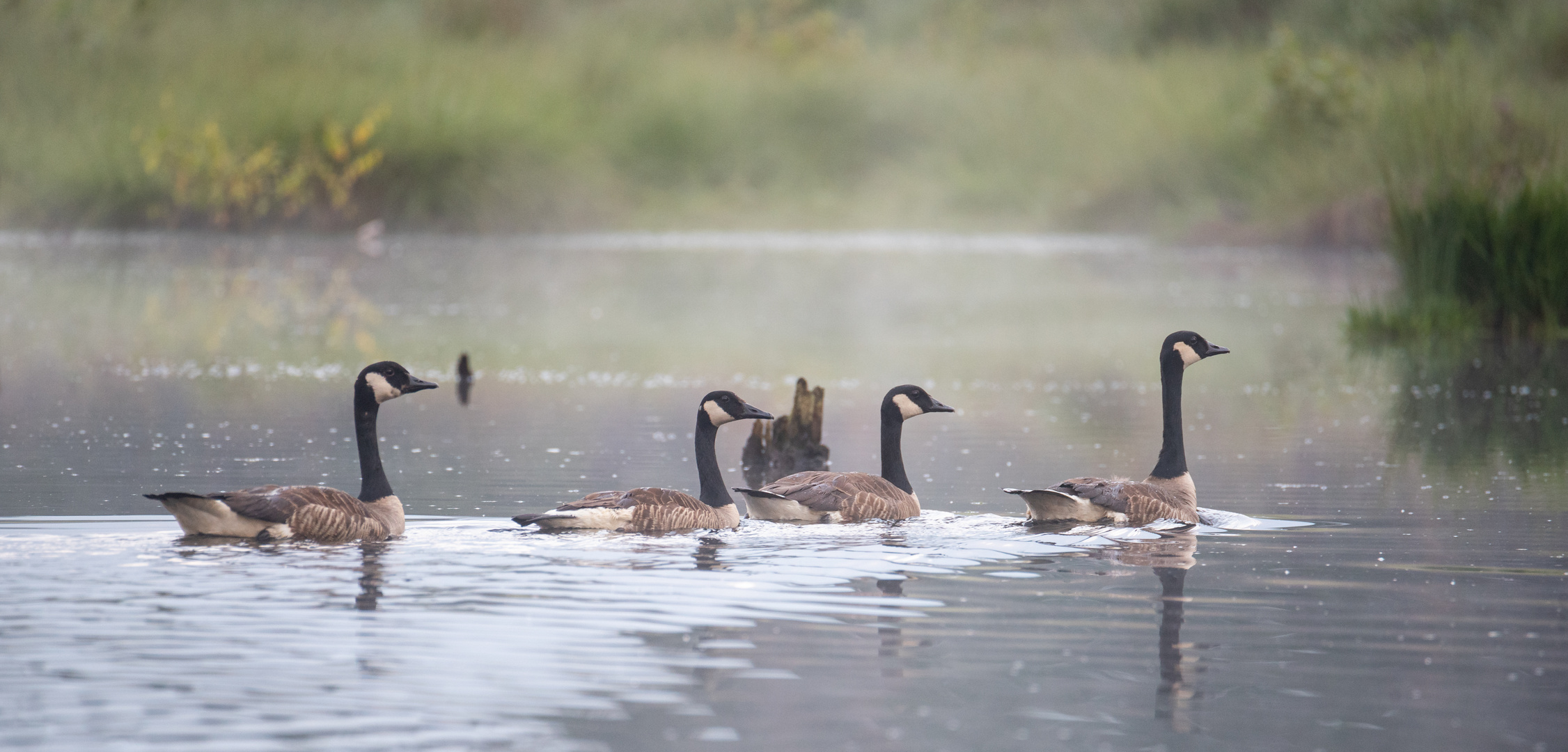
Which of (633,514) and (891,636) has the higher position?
(633,514)

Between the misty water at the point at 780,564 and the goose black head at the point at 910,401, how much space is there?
29.2 inches

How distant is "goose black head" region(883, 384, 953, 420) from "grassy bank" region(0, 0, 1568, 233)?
1952 centimetres

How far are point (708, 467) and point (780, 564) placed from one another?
65.5 inches

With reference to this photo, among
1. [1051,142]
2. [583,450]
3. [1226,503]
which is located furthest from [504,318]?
[1051,142]

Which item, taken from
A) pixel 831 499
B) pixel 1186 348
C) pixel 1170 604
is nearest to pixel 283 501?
pixel 831 499

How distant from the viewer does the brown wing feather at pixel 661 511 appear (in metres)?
10.6

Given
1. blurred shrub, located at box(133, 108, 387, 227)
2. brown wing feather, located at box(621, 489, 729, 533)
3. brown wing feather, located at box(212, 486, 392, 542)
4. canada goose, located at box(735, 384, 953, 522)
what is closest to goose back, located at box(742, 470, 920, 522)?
canada goose, located at box(735, 384, 953, 522)

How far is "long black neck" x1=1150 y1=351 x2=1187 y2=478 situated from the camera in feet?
38.2

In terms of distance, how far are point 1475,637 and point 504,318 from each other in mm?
19679

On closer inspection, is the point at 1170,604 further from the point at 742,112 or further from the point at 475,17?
the point at 475,17

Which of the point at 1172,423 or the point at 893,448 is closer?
the point at 1172,423

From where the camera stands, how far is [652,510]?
1057cm

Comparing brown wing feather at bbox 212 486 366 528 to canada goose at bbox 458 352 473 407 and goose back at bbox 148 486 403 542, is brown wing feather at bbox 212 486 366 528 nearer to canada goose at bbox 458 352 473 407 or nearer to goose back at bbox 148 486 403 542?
goose back at bbox 148 486 403 542

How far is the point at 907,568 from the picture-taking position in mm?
9656
